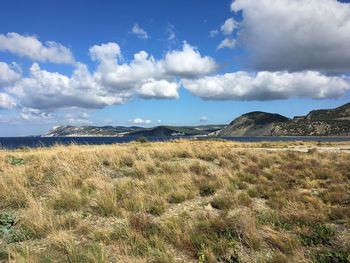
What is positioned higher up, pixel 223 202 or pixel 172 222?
pixel 172 222

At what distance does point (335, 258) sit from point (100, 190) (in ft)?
22.0

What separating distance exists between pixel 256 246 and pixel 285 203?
286 centimetres

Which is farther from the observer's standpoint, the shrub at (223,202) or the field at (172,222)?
the shrub at (223,202)

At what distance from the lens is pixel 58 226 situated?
4793 mm

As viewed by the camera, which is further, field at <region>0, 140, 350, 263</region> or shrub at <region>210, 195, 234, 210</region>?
shrub at <region>210, 195, 234, 210</region>

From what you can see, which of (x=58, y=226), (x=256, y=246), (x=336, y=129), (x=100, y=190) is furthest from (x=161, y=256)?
(x=336, y=129)

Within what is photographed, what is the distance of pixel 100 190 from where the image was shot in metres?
7.06

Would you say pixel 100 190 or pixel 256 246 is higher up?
pixel 100 190

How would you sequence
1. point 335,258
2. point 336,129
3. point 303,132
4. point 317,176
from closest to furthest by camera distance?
point 335,258
point 317,176
point 336,129
point 303,132

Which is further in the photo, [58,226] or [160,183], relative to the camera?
[160,183]

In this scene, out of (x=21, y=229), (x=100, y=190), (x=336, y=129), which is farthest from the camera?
(x=336, y=129)

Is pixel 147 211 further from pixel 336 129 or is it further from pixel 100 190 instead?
pixel 336 129

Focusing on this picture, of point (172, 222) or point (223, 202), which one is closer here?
point (172, 222)

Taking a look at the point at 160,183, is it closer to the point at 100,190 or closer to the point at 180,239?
the point at 100,190
